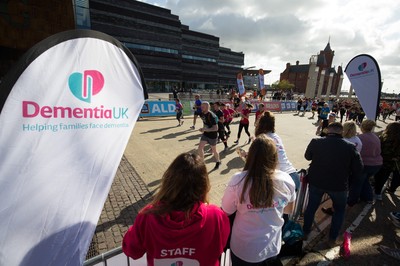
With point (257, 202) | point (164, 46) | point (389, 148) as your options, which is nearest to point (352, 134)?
point (389, 148)

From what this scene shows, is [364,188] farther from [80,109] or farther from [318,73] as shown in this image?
[318,73]

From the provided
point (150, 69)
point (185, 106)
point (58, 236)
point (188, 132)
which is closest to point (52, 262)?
point (58, 236)

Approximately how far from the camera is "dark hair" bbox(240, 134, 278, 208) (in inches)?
74.5

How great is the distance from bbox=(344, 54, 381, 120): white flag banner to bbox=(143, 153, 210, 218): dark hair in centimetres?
716

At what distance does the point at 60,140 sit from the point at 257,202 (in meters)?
1.59

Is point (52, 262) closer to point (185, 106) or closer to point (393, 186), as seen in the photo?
point (393, 186)

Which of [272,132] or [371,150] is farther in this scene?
[371,150]

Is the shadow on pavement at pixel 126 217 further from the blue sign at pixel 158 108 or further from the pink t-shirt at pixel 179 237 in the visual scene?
the blue sign at pixel 158 108

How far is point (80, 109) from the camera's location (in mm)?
1431

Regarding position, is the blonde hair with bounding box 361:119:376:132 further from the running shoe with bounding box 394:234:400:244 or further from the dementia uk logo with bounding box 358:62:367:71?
the dementia uk logo with bounding box 358:62:367:71

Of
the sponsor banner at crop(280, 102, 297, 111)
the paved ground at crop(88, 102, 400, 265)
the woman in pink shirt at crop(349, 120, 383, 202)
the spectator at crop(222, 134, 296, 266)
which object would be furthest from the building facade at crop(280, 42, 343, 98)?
the spectator at crop(222, 134, 296, 266)

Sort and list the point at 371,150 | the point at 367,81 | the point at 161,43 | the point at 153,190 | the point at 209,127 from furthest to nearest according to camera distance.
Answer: the point at 161,43 → the point at 367,81 → the point at 209,127 → the point at 153,190 → the point at 371,150

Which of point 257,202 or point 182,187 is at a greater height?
point 182,187

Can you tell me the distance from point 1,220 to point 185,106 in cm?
1675
